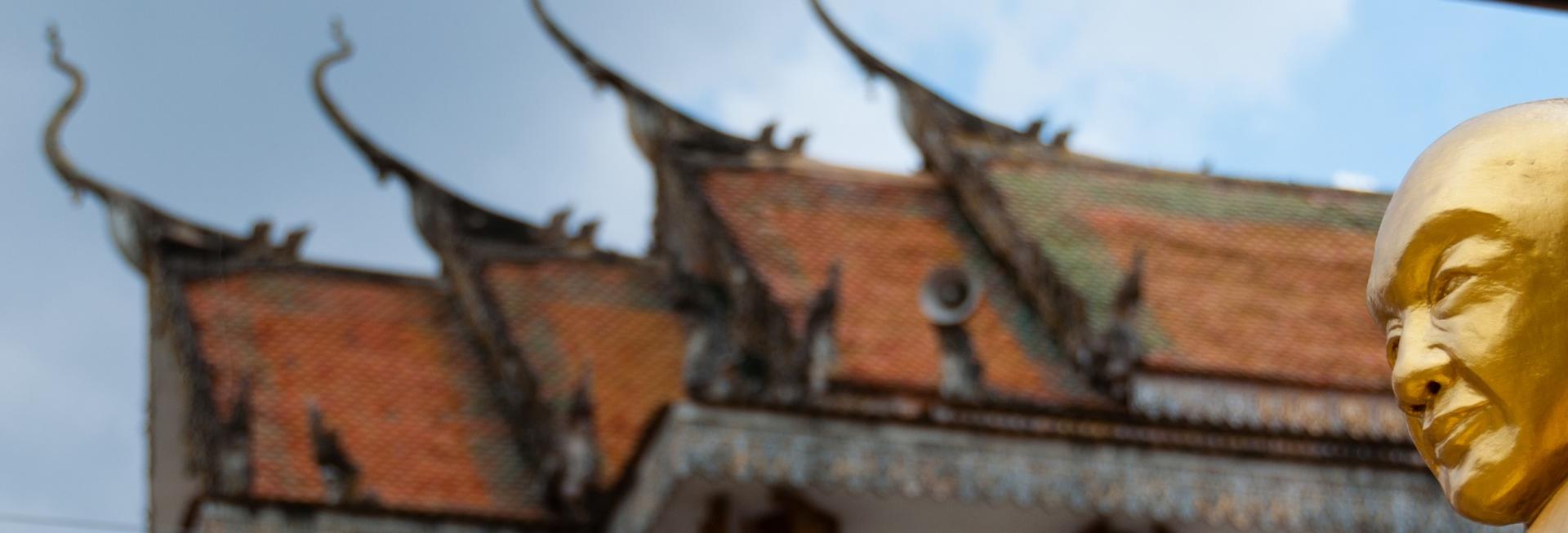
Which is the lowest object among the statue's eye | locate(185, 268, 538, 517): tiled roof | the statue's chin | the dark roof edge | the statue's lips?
the dark roof edge

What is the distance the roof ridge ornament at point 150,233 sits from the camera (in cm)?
1356

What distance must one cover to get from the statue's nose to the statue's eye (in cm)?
3

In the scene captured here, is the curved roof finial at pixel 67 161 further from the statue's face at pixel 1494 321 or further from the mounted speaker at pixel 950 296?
the statue's face at pixel 1494 321

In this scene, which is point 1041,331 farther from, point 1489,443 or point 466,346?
point 1489,443

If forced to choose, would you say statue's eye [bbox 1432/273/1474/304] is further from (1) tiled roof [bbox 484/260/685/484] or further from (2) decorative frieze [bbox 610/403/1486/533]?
(1) tiled roof [bbox 484/260/685/484]

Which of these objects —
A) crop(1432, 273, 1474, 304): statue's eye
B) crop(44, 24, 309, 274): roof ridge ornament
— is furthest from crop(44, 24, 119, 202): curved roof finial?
crop(1432, 273, 1474, 304): statue's eye

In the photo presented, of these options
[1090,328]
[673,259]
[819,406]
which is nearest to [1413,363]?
[819,406]

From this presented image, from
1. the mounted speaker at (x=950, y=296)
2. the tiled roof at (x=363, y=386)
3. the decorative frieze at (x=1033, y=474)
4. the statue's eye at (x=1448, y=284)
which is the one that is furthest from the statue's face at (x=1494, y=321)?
the tiled roof at (x=363, y=386)

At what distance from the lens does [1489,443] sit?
8.77 feet

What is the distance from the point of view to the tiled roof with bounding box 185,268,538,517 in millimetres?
12047

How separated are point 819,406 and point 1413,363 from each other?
7.88 meters

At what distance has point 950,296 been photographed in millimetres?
10148

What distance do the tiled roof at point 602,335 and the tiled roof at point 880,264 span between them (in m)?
0.66

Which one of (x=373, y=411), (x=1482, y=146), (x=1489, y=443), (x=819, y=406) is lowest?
(x=373, y=411)
